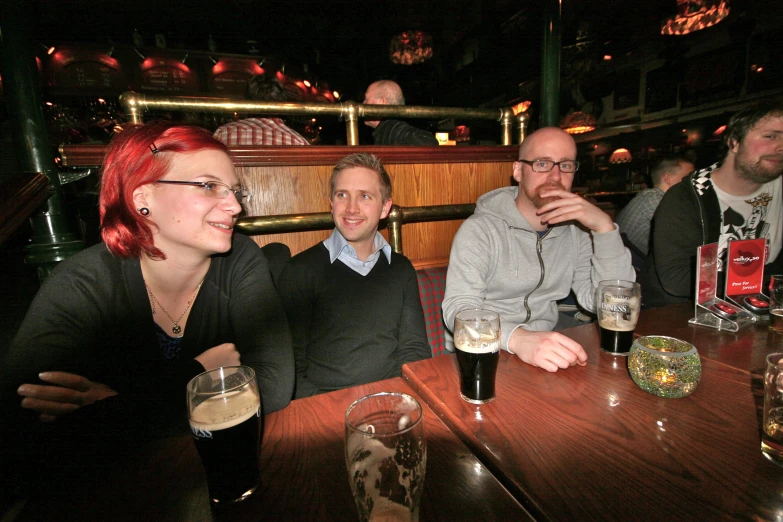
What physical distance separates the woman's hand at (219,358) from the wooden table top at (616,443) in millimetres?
529

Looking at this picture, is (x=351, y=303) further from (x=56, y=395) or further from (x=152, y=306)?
(x=56, y=395)

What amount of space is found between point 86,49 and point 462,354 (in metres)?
8.32

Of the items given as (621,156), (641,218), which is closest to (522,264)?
(641,218)

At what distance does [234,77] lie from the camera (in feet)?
22.8

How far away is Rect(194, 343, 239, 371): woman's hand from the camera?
3.34 feet

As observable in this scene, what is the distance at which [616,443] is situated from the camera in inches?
28.4

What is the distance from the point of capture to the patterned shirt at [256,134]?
2304mm

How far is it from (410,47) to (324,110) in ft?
15.2

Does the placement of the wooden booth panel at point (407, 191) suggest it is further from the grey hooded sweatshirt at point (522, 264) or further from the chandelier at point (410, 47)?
the chandelier at point (410, 47)

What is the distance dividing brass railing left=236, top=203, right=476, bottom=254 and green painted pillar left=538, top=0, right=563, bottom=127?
1.08 m

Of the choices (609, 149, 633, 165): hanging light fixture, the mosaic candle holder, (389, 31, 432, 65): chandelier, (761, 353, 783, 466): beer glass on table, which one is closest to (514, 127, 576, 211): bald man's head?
the mosaic candle holder

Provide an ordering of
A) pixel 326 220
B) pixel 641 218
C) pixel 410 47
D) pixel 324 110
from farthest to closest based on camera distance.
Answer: pixel 410 47 < pixel 641 218 < pixel 324 110 < pixel 326 220

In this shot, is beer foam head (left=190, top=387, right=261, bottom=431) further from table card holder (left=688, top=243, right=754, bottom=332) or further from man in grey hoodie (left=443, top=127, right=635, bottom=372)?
table card holder (left=688, top=243, right=754, bottom=332)

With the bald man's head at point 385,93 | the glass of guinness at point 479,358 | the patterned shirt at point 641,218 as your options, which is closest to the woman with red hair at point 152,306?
the glass of guinness at point 479,358
